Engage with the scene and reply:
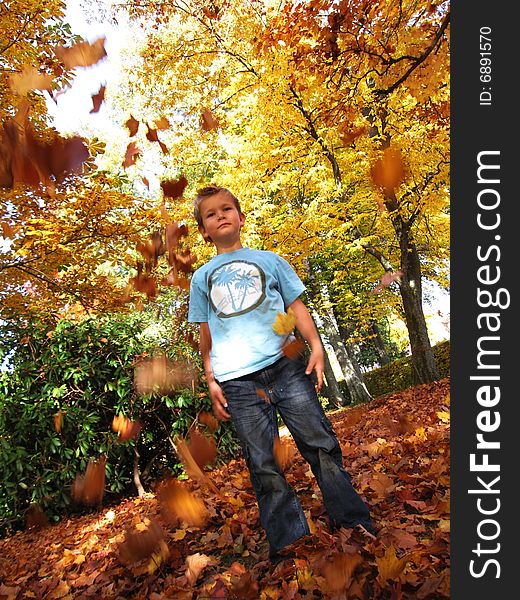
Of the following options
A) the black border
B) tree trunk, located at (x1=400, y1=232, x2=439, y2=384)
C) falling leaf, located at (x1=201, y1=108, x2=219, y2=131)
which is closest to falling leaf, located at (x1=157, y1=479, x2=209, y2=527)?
the black border

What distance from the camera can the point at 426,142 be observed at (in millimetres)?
7766

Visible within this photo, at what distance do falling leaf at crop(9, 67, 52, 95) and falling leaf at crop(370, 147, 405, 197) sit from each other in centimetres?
561

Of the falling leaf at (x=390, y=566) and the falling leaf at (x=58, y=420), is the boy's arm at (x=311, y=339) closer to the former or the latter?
the falling leaf at (x=390, y=566)

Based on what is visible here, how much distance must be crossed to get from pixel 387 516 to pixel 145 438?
3729 millimetres

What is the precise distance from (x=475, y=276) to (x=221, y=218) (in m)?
1.19

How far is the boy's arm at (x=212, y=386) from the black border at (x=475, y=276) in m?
1.03

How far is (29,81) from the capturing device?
18.4 ft

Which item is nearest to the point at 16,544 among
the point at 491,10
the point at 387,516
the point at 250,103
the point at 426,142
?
the point at 387,516

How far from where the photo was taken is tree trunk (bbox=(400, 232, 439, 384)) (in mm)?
8906

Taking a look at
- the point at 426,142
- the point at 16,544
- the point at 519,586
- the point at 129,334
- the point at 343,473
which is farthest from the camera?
the point at 426,142

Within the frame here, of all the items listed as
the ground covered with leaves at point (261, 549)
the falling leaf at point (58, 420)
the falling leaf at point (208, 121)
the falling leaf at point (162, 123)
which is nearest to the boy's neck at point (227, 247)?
the ground covered with leaves at point (261, 549)

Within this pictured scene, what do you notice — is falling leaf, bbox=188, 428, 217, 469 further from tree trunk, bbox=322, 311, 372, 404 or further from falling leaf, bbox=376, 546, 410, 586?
tree trunk, bbox=322, 311, 372, 404

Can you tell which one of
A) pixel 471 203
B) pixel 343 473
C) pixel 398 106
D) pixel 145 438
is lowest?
pixel 145 438

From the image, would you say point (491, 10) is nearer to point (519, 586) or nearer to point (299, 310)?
point (299, 310)
